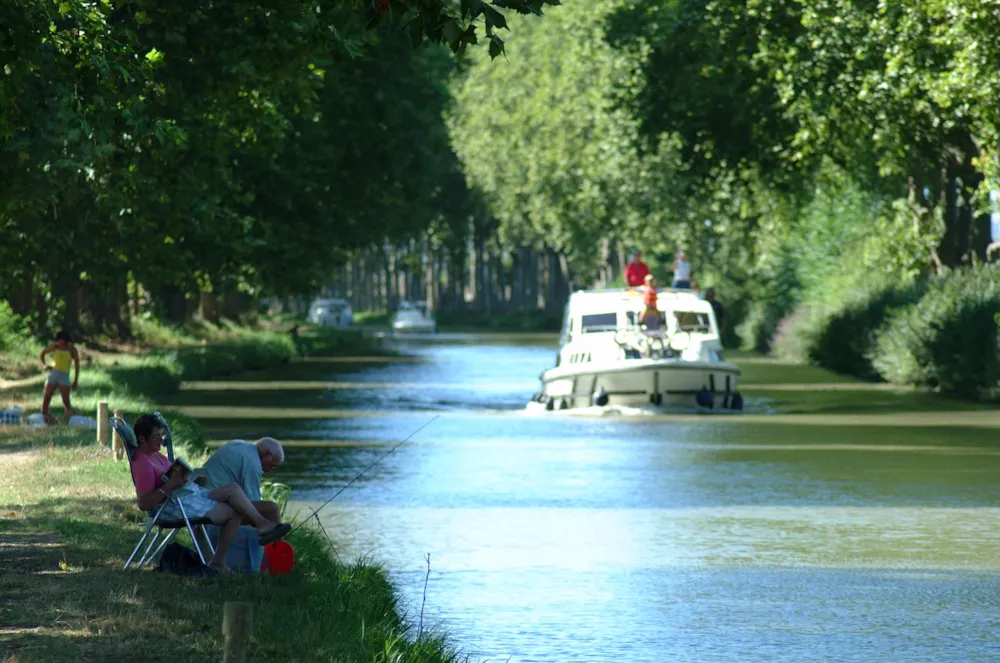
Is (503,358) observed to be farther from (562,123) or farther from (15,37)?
(15,37)

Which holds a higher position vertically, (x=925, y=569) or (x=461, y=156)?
(x=461, y=156)

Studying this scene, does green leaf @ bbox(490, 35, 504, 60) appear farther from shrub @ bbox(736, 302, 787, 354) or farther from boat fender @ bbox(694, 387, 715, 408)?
shrub @ bbox(736, 302, 787, 354)

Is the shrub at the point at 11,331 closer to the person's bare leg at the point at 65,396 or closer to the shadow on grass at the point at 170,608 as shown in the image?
the person's bare leg at the point at 65,396

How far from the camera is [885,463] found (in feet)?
75.4

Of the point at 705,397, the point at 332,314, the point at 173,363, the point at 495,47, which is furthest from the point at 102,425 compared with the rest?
the point at 332,314

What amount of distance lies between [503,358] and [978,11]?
3175cm

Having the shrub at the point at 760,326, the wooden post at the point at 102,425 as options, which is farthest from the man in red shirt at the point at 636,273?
the shrub at the point at 760,326

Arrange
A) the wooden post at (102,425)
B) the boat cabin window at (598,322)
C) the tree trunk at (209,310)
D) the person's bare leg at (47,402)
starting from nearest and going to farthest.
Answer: the wooden post at (102,425), the person's bare leg at (47,402), the boat cabin window at (598,322), the tree trunk at (209,310)

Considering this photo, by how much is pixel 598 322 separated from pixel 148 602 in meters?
25.1

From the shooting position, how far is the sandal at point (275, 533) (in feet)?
38.5

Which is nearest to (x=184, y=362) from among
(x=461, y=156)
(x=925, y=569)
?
(x=925, y=569)

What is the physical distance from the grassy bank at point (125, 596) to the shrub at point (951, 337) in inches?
850

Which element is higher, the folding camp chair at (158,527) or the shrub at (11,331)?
the shrub at (11,331)

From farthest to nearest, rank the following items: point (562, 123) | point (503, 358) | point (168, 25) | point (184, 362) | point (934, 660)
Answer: point (562, 123) → point (503, 358) → point (184, 362) → point (168, 25) → point (934, 660)
